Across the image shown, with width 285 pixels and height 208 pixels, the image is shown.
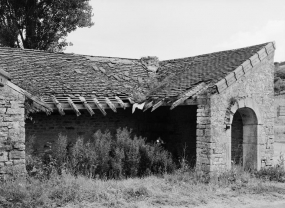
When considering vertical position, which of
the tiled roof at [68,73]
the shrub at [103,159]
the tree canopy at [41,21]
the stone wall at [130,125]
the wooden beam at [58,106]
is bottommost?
the shrub at [103,159]

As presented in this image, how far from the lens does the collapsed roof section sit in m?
11.5

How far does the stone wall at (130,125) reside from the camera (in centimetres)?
1163

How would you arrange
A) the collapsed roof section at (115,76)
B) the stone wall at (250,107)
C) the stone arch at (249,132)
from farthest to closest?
the stone arch at (249,132)
the collapsed roof section at (115,76)
the stone wall at (250,107)

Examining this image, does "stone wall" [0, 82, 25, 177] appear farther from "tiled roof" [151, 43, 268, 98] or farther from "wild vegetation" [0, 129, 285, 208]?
Answer: "tiled roof" [151, 43, 268, 98]

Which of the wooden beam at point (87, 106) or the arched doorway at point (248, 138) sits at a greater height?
the wooden beam at point (87, 106)

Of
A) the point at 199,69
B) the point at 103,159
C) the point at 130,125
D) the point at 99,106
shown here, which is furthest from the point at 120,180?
the point at 199,69

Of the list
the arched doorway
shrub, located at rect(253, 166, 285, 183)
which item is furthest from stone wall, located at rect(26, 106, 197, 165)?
shrub, located at rect(253, 166, 285, 183)

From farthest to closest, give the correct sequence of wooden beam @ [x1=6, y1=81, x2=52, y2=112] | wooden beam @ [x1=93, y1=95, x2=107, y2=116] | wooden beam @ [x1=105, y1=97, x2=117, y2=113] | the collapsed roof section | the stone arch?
the stone arch
wooden beam @ [x1=105, y1=97, x2=117, y2=113]
the collapsed roof section
wooden beam @ [x1=93, y1=95, x2=107, y2=116]
wooden beam @ [x1=6, y1=81, x2=52, y2=112]

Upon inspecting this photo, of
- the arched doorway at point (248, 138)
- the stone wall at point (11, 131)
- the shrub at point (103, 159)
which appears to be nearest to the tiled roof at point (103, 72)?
the stone wall at point (11, 131)

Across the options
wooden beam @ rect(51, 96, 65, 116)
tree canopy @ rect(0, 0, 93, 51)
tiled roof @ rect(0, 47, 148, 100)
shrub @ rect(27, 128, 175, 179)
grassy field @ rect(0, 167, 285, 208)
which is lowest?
grassy field @ rect(0, 167, 285, 208)

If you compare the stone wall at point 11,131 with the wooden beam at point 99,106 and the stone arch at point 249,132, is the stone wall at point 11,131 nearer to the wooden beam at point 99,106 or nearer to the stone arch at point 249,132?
the wooden beam at point 99,106

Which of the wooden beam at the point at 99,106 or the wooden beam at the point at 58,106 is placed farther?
the wooden beam at the point at 99,106

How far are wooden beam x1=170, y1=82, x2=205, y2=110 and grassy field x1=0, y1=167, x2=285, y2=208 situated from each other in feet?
6.35

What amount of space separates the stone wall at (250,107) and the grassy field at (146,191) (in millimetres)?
726
